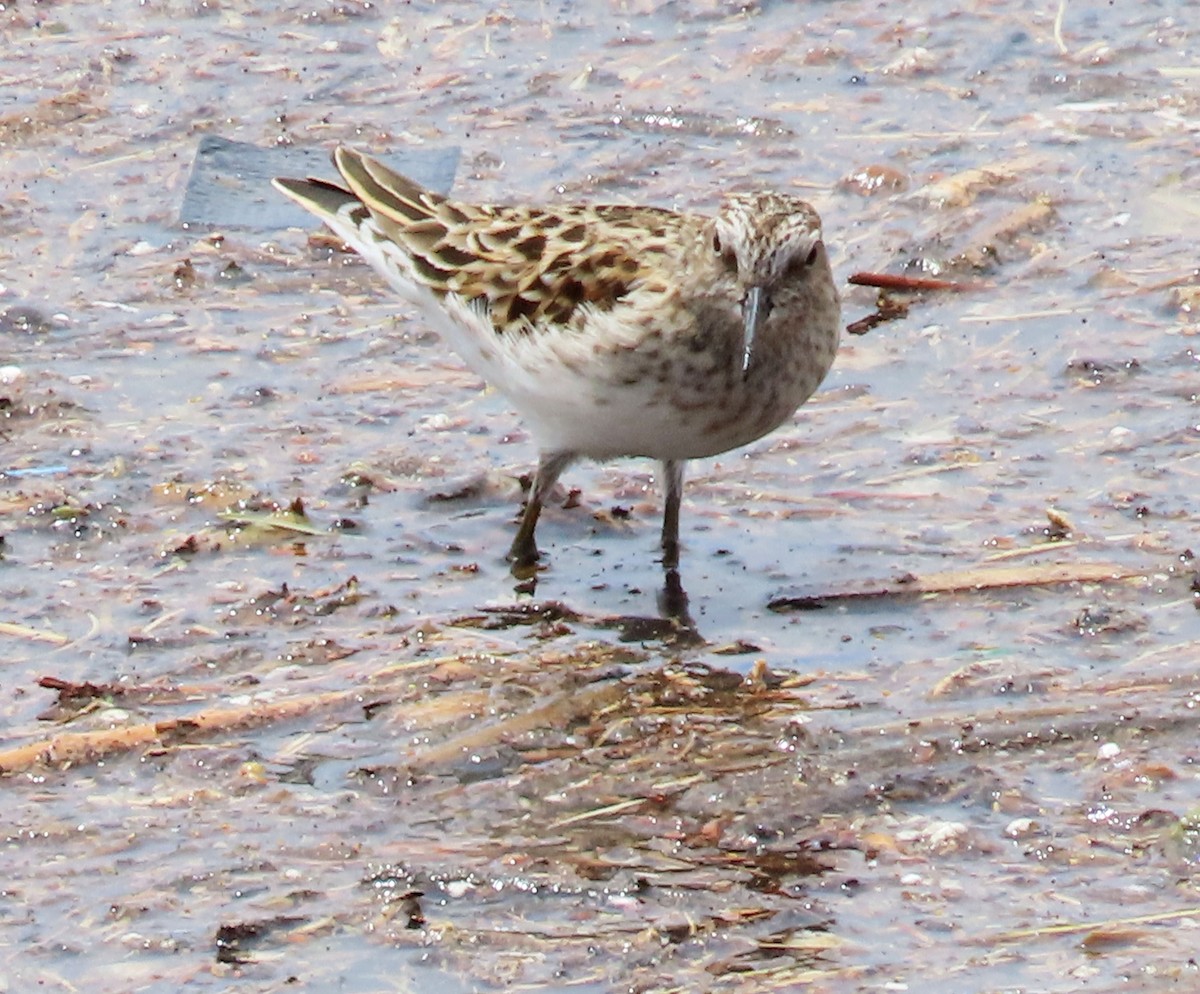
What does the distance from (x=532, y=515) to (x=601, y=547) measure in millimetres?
348

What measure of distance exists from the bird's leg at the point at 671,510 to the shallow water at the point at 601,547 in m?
0.17

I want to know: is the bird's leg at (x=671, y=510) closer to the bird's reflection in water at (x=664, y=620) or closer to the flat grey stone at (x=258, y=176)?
the bird's reflection in water at (x=664, y=620)

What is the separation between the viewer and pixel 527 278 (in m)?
8.16

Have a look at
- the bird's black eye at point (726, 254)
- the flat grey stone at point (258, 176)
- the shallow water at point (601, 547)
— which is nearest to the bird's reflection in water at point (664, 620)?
the shallow water at point (601, 547)

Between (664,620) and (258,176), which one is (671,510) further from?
(258,176)

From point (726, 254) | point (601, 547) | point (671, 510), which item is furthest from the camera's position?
point (601, 547)

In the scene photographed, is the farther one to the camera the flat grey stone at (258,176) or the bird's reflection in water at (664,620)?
the flat grey stone at (258,176)

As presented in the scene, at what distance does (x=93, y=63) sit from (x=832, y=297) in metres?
5.65

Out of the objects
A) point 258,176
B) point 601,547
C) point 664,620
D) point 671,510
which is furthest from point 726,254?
point 258,176

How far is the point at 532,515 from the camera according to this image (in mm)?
8312

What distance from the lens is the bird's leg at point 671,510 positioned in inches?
322

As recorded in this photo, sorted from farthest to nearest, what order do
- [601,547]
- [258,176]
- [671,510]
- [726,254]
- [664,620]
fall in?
1. [258,176]
2. [601,547]
3. [671,510]
4. [664,620]
5. [726,254]

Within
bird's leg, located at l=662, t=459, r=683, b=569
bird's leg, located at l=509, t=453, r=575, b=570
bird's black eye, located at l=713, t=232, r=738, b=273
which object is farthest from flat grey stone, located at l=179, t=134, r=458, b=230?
bird's black eye, located at l=713, t=232, r=738, b=273

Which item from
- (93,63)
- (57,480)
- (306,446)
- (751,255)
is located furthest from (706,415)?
(93,63)
